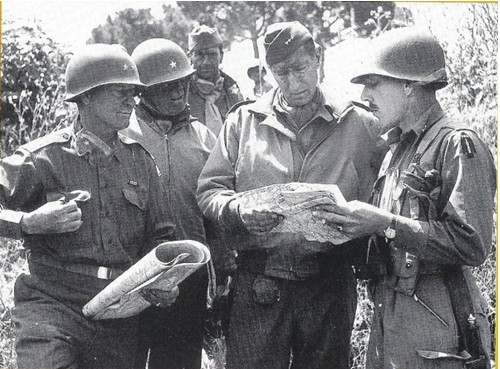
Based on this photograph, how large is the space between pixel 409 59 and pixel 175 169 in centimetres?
181

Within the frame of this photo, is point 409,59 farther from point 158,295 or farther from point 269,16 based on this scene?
point 269,16

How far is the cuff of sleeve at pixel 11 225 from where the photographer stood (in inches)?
147

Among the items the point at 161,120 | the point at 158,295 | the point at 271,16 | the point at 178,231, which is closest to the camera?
the point at 158,295

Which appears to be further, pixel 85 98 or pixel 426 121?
pixel 85 98

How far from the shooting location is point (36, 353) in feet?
12.0

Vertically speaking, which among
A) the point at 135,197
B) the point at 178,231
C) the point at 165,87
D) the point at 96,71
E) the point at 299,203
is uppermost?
the point at 96,71

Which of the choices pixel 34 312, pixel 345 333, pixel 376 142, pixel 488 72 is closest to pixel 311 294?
pixel 345 333

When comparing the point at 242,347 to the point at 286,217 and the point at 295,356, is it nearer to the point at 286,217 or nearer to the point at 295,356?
the point at 295,356

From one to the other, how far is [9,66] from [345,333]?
15.9ft

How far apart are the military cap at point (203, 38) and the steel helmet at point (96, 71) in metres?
1.32

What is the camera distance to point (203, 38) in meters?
5.44

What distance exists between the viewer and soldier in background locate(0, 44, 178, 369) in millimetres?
3779

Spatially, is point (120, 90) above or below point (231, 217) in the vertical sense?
above

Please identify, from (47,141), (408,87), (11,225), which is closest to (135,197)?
(47,141)
